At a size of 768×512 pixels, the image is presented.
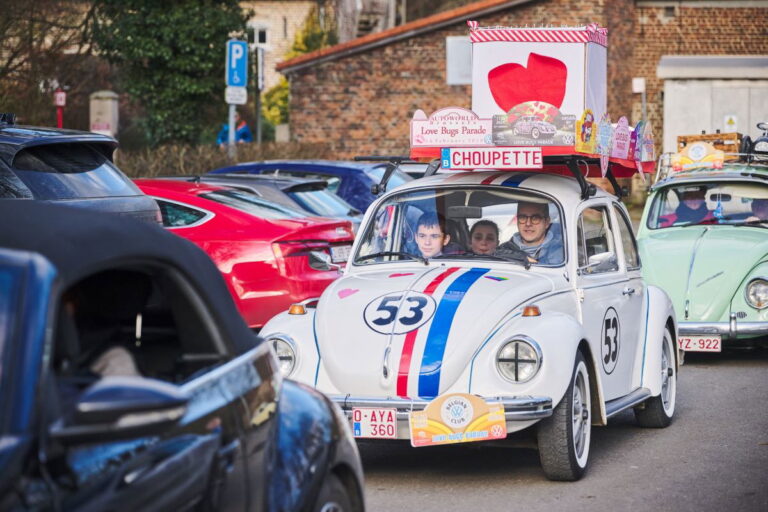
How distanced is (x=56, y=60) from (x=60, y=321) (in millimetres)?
36007

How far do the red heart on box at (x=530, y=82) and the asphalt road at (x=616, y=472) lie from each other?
2.29 meters

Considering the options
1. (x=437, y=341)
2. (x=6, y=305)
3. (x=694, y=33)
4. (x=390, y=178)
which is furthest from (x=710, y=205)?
(x=694, y=33)

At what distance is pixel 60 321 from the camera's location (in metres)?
3.42

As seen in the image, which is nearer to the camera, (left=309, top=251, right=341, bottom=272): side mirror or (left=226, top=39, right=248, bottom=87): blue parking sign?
(left=309, top=251, right=341, bottom=272): side mirror

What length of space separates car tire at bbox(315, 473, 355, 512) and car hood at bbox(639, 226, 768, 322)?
788 centimetres

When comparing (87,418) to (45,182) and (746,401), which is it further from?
(746,401)

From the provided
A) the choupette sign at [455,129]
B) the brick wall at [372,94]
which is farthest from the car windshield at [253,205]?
the brick wall at [372,94]

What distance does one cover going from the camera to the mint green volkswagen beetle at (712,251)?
11.8 m

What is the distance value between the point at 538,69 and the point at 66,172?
326 cm

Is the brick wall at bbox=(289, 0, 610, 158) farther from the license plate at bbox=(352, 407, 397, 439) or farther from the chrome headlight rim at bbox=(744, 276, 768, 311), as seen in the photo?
the license plate at bbox=(352, 407, 397, 439)

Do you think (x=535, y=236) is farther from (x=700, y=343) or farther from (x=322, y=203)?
(x=322, y=203)

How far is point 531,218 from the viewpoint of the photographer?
325 inches

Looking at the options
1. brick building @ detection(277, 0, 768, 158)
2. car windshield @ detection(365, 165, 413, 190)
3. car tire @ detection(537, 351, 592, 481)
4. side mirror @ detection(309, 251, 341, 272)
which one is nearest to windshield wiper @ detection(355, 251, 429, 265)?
car tire @ detection(537, 351, 592, 481)

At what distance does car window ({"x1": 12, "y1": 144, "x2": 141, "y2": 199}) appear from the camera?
857cm
